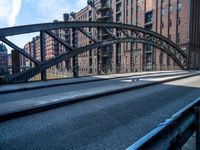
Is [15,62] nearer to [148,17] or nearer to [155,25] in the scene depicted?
[155,25]

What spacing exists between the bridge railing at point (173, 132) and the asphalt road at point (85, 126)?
1135 mm

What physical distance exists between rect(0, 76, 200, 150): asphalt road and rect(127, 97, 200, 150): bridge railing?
1.14 meters

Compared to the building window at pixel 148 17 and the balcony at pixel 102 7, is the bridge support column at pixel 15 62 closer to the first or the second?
the building window at pixel 148 17

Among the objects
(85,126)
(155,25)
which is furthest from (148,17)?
(85,126)

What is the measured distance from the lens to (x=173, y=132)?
2102 millimetres

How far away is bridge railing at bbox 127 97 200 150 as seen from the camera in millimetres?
1773

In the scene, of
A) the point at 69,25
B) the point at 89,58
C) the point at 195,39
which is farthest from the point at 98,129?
the point at 89,58

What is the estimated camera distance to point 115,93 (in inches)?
313

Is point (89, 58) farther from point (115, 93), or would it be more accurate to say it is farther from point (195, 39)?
point (115, 93)

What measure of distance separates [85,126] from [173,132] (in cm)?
233

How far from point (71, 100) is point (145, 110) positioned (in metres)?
2.49

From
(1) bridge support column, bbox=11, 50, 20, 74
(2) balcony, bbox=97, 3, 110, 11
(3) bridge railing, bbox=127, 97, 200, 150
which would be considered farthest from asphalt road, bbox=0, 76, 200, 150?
(2) balcony, bbox=97, 3, 110, 11

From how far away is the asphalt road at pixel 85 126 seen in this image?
3180 mm

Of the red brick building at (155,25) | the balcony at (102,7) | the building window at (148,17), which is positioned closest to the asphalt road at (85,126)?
the red brick building at (155,25)
